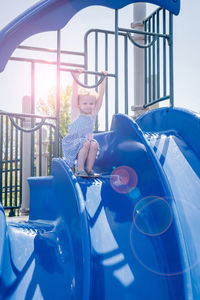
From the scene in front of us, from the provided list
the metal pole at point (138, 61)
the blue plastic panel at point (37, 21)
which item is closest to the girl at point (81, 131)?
the blue plastic panel at point (37, 21)

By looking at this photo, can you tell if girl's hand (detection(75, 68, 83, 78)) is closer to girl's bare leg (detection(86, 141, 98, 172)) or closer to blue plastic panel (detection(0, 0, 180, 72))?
blue plastic panel (detection(0, 0, 180, 72))

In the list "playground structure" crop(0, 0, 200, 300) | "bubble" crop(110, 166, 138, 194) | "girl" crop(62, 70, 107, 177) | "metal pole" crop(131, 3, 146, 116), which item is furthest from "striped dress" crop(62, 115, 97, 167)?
"metal pole" crop(131, 3, 146, 116)

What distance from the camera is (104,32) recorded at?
12.7 ft

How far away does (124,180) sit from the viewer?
2.11 m

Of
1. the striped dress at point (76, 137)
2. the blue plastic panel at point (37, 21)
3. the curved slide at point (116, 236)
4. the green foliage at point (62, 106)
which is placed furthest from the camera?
the green foliage at point (62, 106)

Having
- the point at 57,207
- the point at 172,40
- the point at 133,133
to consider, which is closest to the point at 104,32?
the point at 172,40

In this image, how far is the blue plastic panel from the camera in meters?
2.01

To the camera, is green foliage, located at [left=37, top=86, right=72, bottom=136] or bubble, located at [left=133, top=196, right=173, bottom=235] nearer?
bubble, located at [left=133, top=196, right=173, bottom=235]

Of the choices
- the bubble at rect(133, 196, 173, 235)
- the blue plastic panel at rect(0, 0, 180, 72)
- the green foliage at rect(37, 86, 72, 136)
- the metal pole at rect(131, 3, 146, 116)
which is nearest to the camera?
the bubble at rect(133, 196, 173, 235)

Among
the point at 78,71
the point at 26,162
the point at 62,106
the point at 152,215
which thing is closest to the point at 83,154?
the point at 78,71

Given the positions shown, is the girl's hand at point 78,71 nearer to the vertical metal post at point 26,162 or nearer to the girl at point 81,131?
the girl at point 81,131

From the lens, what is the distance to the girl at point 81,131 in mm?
2547

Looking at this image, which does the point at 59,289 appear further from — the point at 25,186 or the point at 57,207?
the point at 25,186

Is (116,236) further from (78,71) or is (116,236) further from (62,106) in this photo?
(62,106)
